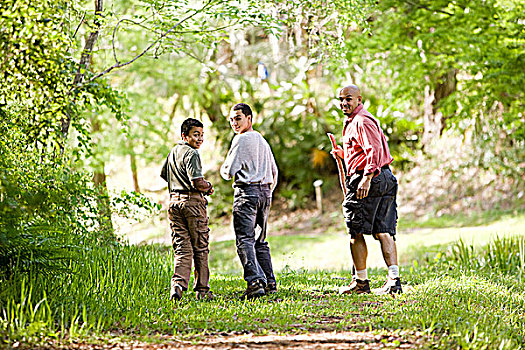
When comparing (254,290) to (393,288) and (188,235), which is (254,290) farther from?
(393,288)

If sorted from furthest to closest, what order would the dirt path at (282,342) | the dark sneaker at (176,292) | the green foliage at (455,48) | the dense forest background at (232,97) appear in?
the green foliage at (455,48) < the dark sneaker at (176,292) < the dense forest background at (232,97) < the dirt path at (282,342)

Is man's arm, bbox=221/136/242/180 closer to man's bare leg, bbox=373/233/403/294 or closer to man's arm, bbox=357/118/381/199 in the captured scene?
man's arm, bbox=357/118/381/199

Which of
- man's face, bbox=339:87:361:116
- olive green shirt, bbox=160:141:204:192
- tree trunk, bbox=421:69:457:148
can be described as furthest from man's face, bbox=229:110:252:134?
tree trunk, bbox=421:69:457:148

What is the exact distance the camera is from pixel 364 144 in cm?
564

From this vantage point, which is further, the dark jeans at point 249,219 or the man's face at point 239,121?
the man's face at point 239,121

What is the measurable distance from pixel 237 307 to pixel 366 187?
65.9 inches

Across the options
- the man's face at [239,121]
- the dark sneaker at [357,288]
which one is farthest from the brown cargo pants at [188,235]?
the dark sneaker at [357,288]

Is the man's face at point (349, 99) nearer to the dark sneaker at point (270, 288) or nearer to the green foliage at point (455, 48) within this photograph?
the dark sneaker at point (270, 288)

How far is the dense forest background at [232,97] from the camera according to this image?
4922 mm

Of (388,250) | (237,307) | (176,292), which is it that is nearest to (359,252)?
(388,250)

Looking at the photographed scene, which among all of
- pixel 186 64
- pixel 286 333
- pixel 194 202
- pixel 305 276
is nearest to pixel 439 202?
pixel 186 64

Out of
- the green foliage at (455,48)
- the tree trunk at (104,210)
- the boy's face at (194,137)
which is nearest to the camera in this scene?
the boy's face at (194,137)

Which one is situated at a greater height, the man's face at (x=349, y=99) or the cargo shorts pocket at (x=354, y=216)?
the man's face at (x=349, y=99)

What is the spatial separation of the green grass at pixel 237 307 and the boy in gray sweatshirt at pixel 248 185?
35 centimetres
